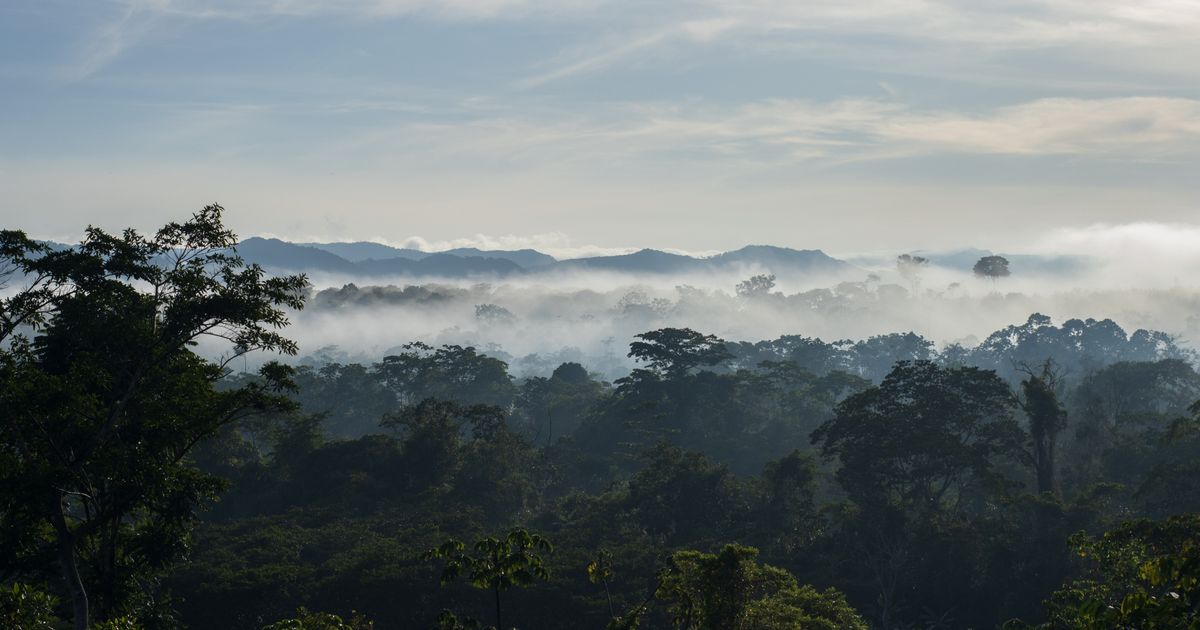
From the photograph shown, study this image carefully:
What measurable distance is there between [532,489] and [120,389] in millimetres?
29927

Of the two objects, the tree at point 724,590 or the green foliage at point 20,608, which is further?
the tree at point 724,590

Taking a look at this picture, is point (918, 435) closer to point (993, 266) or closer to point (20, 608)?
point (20, 608)

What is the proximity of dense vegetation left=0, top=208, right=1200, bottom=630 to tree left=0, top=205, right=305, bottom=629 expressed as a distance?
6cm

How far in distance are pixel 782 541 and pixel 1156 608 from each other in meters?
28.0

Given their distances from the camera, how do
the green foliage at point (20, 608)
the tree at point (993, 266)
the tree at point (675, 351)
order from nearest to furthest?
the green foliage at point (20, 608) → the tree at point (675, 351) → the tree at point (993, 266)

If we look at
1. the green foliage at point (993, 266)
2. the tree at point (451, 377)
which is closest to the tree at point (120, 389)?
the tree at point (451, 377)

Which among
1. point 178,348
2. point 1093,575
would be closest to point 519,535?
point 178,348

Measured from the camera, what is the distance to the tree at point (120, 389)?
1565 cm

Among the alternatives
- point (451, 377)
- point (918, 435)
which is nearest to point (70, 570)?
point (918, 435)

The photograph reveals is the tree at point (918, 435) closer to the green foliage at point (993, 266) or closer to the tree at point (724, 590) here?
the tree at point (724, 590)

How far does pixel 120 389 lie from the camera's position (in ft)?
59.4

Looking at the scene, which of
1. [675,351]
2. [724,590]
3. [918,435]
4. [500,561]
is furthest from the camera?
[675,351]

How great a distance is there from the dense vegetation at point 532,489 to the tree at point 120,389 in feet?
0.19

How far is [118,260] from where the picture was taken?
18625 millimetres
